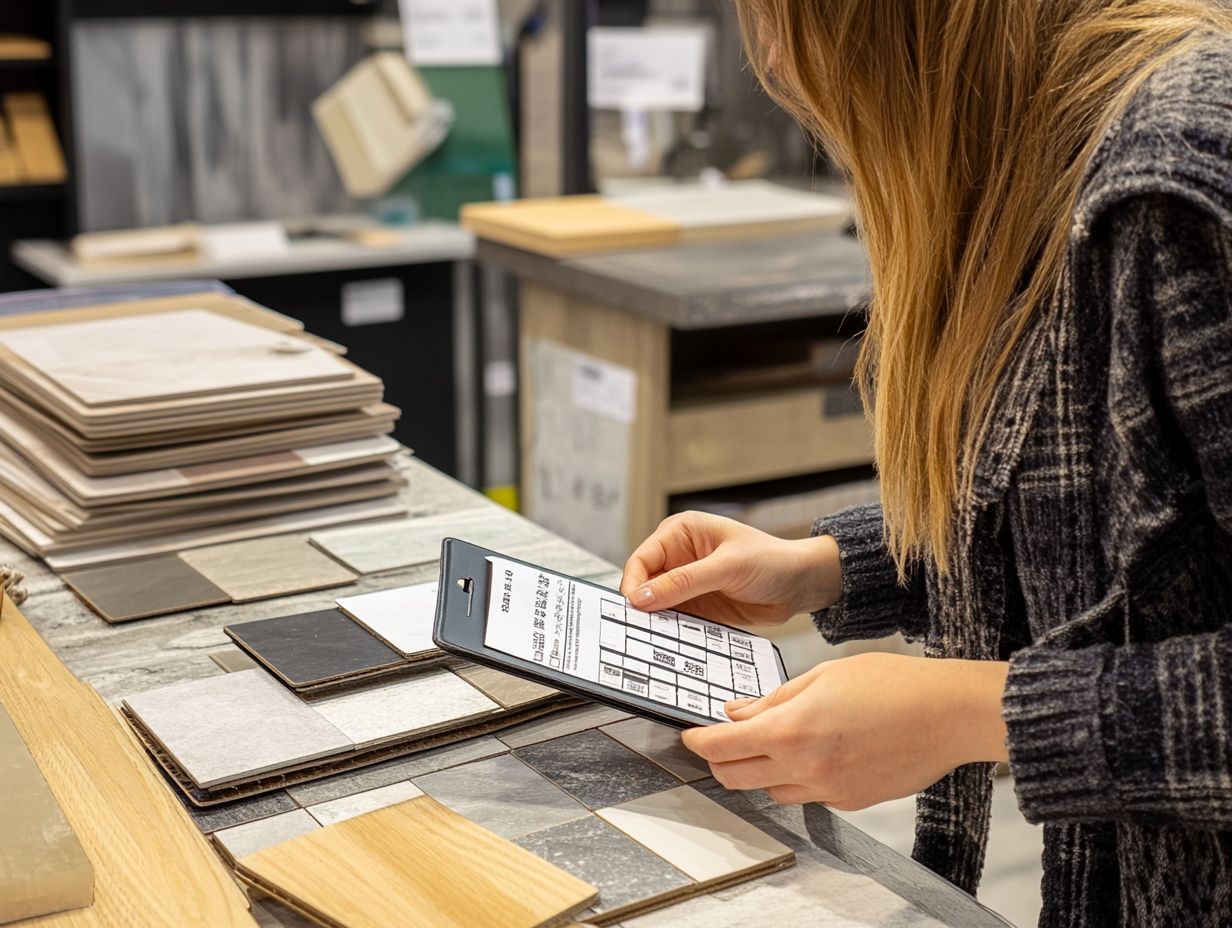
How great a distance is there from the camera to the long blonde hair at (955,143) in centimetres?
84

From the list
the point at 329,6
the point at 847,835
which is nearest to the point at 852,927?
the point at 847,835

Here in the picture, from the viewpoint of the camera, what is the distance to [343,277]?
344 cm

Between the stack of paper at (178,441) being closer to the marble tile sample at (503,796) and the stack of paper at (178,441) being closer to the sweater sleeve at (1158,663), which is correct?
the marble tile sample at (503,796)

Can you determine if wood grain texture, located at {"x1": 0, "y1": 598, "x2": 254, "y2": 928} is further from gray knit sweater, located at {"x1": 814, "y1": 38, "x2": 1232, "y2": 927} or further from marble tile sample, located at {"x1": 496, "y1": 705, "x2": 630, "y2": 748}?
gray knit sweater, located at {"x1": 814, "y1": 38, "x2": 1232, "y2": 927}

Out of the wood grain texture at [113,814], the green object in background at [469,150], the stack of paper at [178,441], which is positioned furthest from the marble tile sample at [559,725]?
the green object in background at [469,150]

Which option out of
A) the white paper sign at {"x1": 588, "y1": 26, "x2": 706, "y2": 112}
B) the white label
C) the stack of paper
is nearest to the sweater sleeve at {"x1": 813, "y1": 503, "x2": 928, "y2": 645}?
the stack of paper

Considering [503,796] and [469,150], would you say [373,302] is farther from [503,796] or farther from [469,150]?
[503,796]

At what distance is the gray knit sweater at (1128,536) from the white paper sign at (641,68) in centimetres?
289

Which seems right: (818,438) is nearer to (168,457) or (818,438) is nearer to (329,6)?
(168,457)

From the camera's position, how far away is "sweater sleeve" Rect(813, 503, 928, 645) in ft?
3.52

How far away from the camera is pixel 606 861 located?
79 centimetres

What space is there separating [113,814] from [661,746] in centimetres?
35

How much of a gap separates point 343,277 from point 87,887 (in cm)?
282

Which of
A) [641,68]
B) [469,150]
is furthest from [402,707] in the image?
A: [469,150]
